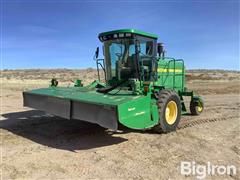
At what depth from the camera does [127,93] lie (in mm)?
6719

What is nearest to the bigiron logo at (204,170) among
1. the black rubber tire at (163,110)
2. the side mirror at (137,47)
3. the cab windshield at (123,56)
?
the black rubber tire at (163,110)

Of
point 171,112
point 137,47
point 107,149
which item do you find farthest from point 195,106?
point 107,149

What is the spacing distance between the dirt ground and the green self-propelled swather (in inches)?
21.0

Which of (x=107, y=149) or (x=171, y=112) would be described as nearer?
(x=107, y=149)

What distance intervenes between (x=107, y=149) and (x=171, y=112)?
2478 mm

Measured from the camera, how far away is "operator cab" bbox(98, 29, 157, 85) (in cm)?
746

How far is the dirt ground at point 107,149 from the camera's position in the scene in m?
4.60

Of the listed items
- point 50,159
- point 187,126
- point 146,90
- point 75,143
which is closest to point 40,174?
point 50,159

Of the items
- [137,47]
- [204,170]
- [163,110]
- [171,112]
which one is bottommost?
[204,170]

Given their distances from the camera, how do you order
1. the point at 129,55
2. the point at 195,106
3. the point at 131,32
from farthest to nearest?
the point at 195,106, the point at 129,55, the point at 131,32

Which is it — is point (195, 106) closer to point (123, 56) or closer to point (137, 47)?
point (123, 56)

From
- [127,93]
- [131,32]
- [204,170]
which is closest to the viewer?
[204,170]

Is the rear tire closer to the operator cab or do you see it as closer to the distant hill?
the operator cab

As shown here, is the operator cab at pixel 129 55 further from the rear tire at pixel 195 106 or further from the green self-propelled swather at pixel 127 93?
the rear tire at pixel 195 106
